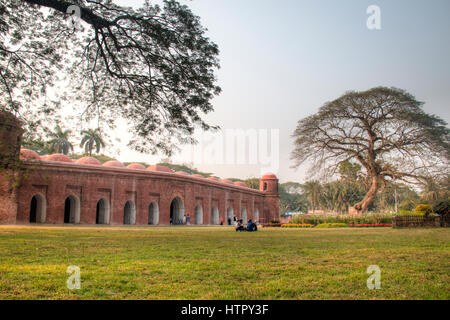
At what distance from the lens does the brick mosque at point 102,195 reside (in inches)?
878

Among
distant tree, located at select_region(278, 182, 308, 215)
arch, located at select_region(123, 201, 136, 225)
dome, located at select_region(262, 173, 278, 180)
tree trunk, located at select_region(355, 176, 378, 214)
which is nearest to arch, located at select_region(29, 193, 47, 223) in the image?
arch, located at select_region(123, 201, 136, 225)

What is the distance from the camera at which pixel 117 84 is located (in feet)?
35.2

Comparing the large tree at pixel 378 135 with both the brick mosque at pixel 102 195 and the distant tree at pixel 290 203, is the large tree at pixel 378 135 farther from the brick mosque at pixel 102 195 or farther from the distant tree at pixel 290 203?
the distant tree at pixel 290 203

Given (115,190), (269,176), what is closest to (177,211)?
(115,190)

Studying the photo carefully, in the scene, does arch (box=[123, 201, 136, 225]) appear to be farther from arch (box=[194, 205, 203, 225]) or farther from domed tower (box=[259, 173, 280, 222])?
domed tower (box=[259, 173, 280, 222])

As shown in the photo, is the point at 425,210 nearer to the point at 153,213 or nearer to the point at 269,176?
the point at 153,213

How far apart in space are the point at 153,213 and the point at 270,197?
65.4 ft

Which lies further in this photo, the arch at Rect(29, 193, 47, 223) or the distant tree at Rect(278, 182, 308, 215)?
the distant tree at Rect(278, 182, 308, 215)

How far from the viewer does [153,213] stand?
29266 millimetres

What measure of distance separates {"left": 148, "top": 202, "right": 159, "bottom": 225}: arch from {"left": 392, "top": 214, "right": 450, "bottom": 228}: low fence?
17958mm

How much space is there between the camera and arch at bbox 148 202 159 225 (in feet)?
95.0

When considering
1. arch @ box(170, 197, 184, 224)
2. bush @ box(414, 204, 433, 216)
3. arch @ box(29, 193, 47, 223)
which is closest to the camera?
bush @ box(414, 204, 433, 216)
